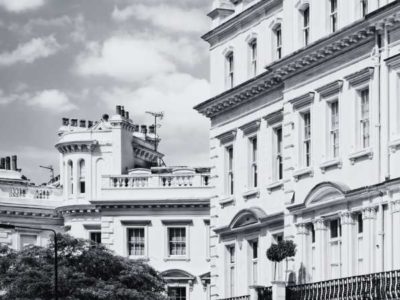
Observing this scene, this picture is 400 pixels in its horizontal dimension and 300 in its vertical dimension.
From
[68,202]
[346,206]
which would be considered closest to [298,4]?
[346,206]

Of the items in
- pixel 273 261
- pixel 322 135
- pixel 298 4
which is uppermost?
pixel 298 4

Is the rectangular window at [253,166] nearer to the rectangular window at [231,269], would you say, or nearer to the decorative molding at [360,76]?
the rectangular window at [231,269]

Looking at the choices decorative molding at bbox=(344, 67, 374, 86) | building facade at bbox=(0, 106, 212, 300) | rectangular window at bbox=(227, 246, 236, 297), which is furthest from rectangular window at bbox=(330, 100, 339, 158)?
building facade at bbox=(0, 106, 212, 300)

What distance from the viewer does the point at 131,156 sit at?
314 feet

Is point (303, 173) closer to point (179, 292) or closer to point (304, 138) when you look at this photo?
point (304, 138)

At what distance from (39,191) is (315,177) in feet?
134

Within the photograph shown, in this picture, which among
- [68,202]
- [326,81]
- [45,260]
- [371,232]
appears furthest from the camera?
[68,202]

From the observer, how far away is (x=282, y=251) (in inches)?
2228

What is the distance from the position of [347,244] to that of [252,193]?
950cm

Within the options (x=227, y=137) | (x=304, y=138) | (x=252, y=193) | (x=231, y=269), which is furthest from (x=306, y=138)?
(x=231, y=269)

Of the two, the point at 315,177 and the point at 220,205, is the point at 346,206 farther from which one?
the point at 220,205

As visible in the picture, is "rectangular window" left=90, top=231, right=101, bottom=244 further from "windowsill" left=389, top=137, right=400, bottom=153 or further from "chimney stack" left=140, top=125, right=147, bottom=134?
"windowsill" left=389, top=137, right=400, bottom=153

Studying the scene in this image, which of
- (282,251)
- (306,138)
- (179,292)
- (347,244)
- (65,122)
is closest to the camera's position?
(347,244)

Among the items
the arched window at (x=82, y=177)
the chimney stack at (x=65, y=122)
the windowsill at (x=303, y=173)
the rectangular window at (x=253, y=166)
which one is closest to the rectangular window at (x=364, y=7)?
the windowsill at (x=303, y=173)
